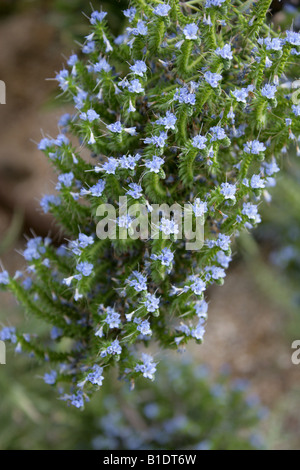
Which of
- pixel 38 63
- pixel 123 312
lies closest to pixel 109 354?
pixel 123 312

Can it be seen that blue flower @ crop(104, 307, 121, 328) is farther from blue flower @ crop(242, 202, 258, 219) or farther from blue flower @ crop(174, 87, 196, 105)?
blue flower @ crop(174, 87, 196, 105)

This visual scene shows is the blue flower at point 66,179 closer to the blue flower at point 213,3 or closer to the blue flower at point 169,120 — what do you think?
the blue flower at point 169,120

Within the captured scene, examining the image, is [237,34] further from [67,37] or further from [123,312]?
[67,37]

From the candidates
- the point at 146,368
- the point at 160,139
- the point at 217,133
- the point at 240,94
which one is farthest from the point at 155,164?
the point at 146,368

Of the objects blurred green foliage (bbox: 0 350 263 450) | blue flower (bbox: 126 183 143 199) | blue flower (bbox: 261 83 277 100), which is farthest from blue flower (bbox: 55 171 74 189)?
blurred green foliage (bbox: 0 350 263 450)

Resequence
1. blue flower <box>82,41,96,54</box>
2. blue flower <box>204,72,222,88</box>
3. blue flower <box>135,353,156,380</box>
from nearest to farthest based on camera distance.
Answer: blue flower <box>204,72,222,88</box>
blue flower <box>135,353,156,380</box>
blue flower <box>82,41,96,54</box>

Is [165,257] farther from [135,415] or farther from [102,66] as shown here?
[135,415]
